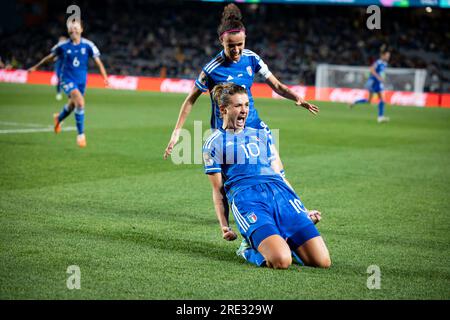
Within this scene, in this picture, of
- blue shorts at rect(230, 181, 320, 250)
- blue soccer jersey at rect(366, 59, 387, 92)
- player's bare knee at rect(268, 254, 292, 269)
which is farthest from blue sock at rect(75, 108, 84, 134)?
blue soccer jersey at rect(366, 59, 387, 92)

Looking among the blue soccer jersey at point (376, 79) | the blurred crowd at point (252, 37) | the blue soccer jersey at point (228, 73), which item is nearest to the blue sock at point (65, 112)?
the blue soccer jersey at point (228, 73)

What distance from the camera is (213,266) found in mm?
5805

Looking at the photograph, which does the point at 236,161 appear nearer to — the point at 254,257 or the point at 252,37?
the point at 254,257

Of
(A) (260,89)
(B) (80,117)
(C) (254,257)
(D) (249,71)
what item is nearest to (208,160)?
(C) (254,257)

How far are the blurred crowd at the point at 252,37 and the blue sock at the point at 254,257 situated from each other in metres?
30.1

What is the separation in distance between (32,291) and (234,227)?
3.12 meters

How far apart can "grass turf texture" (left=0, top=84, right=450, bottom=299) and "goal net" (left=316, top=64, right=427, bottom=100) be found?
52.7 feet

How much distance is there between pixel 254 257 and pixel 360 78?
28397 millimetres

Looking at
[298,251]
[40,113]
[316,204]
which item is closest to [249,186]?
[298,251]

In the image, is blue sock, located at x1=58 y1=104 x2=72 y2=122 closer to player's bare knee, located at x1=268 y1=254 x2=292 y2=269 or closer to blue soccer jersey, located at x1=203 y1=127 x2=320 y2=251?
blue soccer jersey, located at x1=203 y1=127 x2=320 y2=251

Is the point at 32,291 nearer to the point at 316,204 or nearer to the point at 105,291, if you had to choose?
the point at 105,291

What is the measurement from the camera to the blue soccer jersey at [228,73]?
7.27 m

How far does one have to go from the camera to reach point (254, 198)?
604 cm

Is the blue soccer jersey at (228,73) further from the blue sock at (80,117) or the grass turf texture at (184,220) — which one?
the blue sock at (80,117)
